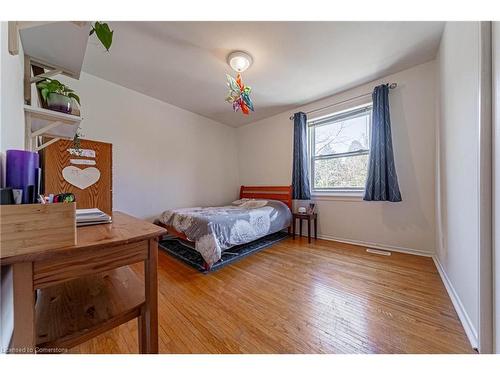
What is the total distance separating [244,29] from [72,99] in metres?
1.50

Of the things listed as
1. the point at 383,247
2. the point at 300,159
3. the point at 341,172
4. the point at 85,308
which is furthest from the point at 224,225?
the point at 383,247

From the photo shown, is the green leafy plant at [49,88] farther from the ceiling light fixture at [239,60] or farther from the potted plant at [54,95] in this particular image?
the ceiling light fixture at [239,60]

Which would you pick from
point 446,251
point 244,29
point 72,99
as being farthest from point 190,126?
point 446,251

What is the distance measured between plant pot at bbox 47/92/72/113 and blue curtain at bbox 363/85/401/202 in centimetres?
301

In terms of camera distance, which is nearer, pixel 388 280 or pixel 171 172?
pixel 388 280

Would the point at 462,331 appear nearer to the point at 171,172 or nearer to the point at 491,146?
the point at 491,146

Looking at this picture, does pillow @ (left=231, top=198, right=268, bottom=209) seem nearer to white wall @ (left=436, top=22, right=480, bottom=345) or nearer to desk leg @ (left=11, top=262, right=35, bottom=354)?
white wall @ (left=436, top=22, right=480, bottom=345)

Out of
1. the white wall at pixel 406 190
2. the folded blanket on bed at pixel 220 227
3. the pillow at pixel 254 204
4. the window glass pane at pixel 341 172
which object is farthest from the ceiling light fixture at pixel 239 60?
the pillow at pixel 254 204

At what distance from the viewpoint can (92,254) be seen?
0.59 m

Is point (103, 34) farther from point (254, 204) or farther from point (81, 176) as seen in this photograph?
point (254, 204)

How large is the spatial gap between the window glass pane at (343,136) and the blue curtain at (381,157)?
10.8 inches

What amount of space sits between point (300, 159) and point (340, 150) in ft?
2.09

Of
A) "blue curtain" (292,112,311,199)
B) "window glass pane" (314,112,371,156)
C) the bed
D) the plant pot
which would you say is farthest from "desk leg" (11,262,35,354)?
"window glass pane" (314,112,371,156)

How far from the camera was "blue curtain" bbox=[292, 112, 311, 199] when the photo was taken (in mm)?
3197
